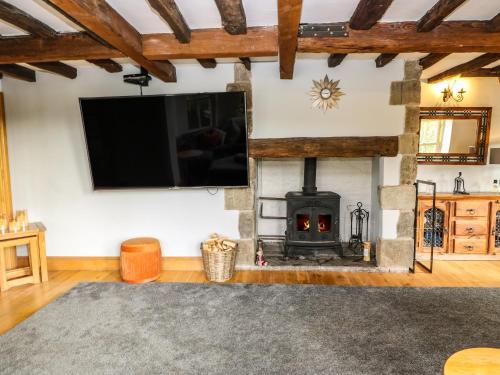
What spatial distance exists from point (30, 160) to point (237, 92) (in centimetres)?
247

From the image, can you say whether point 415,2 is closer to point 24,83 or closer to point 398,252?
point 398,252

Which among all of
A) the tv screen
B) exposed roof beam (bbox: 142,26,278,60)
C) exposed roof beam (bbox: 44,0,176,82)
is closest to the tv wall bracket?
the tv screen

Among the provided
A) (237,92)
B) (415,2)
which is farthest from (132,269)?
(415,2)

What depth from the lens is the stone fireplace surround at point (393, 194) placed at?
3.42m

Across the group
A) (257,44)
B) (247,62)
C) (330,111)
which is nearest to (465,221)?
(330,111)

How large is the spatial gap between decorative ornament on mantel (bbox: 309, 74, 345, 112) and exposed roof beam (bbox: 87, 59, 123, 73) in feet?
6.45

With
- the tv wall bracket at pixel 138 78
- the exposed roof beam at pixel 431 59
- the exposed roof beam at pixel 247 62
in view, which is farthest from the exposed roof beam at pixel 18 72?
the exposed roof beam at pixel 431 59

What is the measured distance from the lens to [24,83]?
11.9 feet

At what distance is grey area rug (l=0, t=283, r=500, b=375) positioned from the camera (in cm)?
208

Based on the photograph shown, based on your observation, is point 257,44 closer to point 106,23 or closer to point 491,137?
point 106,23

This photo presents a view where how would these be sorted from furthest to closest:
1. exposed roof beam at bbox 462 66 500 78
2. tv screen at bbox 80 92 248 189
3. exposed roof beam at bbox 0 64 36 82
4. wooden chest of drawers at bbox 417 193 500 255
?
wooden chest of drawers at bbox 417 193 500 255 → exposed roof beam at bbox 462 66 500 78 → tv screen at bbox 80 92 248 189 → exposed roof beam at bbox 0 64 36 82

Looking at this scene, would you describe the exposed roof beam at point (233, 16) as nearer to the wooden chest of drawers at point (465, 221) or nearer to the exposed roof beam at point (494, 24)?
the exposed roof beam at point (494, 24)

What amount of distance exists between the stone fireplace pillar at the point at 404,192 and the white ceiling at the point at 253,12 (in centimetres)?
110

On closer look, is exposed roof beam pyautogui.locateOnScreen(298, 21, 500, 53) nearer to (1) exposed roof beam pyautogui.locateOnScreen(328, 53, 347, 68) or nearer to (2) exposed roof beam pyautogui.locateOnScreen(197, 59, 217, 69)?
(1) exposed roof beam pyautogui.locateOnScreen(328, 53, 347, 68)
